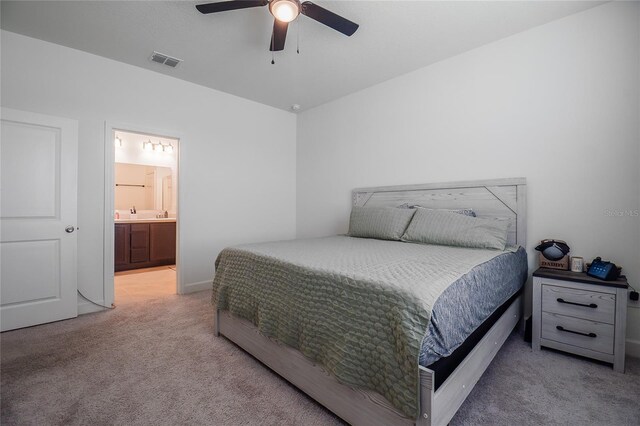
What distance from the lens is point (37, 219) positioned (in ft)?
8.44

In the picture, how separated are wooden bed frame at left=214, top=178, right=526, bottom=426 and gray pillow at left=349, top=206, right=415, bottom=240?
1.26ft

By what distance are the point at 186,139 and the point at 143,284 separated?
6.61ft

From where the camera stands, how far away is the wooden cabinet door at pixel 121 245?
4484 mm

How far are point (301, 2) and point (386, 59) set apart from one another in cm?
127

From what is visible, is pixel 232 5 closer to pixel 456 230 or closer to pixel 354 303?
pixel 354 303

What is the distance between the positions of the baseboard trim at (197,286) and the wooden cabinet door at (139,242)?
70.4 inches

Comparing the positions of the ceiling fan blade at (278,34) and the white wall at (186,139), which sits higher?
the ceiling fan blade at (278,34)

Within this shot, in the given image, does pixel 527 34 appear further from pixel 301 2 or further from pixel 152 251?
pixel 152 251

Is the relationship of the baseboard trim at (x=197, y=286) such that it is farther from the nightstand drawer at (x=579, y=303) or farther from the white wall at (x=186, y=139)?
the nightstand drawer at (x=579, y=303)

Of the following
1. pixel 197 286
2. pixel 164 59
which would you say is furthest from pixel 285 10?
pixel 197 286

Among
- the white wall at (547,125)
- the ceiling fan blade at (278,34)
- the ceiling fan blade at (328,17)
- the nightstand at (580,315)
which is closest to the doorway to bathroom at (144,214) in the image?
the ceiling fan blade at (278,34)

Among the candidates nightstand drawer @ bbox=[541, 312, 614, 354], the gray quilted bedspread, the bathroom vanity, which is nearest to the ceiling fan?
the gray quilted bedspread

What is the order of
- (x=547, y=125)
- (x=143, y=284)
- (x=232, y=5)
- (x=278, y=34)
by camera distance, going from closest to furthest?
(x=232, y=5)
(x=278, y=34)
(x=547, y=125)
(x=143, y=284)

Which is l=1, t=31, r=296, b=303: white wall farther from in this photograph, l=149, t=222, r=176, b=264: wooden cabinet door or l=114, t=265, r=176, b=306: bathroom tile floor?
Result: l=149, t=222, r=176, b=264: wooden cabinet door
